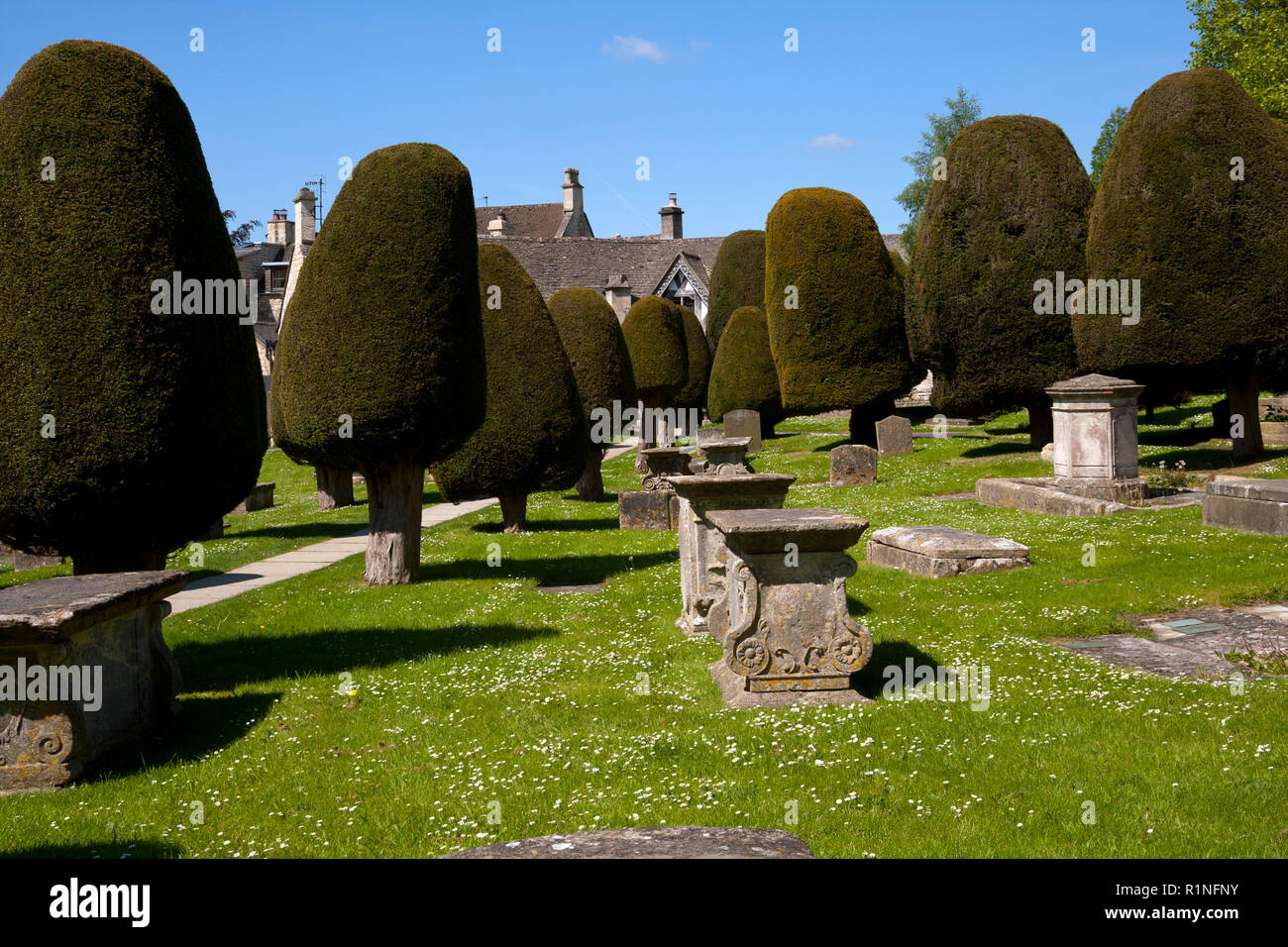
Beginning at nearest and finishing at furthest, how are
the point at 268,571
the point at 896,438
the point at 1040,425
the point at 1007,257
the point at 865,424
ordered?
the point at 268,571 < the point at 1007,257 < the point at 1040,425 < the point at 896,438 < the point at 865,424

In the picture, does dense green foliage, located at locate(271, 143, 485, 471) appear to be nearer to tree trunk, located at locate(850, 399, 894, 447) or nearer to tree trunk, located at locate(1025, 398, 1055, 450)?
tree trunk, located at locate(1025, 398, 1055, 450)

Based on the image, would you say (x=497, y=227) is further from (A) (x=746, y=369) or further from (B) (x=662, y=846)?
(B) (x=662, y=846)

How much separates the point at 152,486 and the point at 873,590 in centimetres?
668

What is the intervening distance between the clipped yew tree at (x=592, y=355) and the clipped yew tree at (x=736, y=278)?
1792 centimetres

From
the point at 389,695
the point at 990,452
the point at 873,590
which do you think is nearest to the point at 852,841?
the point at 389,695

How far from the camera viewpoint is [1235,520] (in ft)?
38.2

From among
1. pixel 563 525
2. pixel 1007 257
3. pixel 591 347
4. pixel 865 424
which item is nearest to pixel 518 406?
pixel 563 525

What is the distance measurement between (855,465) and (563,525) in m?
6.13

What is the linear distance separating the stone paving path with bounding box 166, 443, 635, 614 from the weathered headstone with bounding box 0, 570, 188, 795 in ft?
14.1

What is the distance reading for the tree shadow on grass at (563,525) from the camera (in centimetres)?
1712

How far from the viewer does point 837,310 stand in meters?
24.9

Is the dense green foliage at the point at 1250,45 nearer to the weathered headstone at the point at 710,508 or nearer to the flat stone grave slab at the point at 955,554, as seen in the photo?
the flat stone grave slab at the point at 955,554

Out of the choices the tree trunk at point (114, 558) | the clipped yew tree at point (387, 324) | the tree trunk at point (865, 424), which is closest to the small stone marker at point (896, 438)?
the tree trunk at point (865, 424)

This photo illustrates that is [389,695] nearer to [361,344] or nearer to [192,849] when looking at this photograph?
[192,849]
